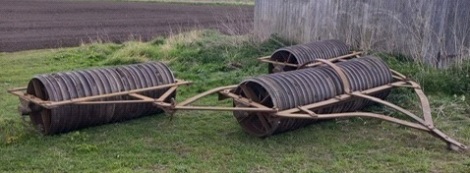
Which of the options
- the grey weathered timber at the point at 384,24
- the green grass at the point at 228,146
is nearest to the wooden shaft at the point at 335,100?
the green grass at the point at 228,146

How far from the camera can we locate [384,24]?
9500 millimetres

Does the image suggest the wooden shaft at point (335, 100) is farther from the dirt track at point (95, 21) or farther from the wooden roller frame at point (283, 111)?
the dirt track at point (95, 21)

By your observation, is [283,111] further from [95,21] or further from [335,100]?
[95,21]

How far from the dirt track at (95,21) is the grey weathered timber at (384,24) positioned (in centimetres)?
149

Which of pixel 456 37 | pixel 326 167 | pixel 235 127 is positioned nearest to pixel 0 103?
pixel 235 127

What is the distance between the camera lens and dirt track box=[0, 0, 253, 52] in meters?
15.1

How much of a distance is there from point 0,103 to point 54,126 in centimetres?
192

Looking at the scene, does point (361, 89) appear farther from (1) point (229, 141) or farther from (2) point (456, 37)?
(2) point (456, 37)

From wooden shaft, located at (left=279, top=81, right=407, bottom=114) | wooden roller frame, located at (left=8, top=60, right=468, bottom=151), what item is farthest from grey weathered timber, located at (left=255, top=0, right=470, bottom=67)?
wooden roller frame, located at (left=8, top=60, right=468, bottom=151)

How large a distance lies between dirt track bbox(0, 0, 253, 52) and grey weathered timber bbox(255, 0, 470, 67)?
4.89ft

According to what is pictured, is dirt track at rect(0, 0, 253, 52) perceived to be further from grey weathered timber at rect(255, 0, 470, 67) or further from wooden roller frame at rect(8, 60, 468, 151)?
wooden roller frame at rect(8, 60, 468, 151)

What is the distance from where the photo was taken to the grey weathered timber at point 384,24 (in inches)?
337

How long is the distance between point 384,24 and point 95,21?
12.0 m

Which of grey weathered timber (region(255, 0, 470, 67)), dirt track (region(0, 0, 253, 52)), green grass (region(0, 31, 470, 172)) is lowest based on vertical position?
dirt track (region(0, 0, 253, 52))
